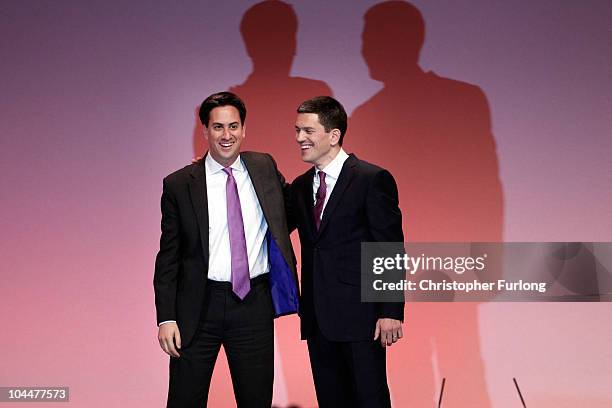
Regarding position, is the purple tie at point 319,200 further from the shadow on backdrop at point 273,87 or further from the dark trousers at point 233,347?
the shadow on backdrop at point 273,87

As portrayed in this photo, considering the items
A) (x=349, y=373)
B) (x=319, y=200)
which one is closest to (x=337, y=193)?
(x=319, y=200)

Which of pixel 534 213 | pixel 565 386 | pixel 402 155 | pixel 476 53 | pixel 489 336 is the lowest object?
pixel 565 386

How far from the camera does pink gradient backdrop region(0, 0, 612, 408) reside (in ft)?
12.2

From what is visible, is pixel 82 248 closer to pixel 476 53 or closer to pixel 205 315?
pixel 205 315

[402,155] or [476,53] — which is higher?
[476,53]

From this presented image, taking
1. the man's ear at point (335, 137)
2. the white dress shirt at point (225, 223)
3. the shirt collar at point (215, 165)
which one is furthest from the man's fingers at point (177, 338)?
the man's ear at point (335, 137)

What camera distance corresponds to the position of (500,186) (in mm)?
3734

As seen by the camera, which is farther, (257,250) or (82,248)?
(82,248)

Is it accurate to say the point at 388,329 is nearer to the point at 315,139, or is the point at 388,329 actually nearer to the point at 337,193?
the point at 337,193

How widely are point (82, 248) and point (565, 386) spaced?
240 centimetres

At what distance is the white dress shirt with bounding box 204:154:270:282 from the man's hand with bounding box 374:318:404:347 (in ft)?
1.51

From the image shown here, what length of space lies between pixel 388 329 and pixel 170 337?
2.49ft

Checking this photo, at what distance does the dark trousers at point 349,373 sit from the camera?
2723 millimetres

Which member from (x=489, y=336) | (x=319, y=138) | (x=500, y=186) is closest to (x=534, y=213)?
(x=500, y=186)
